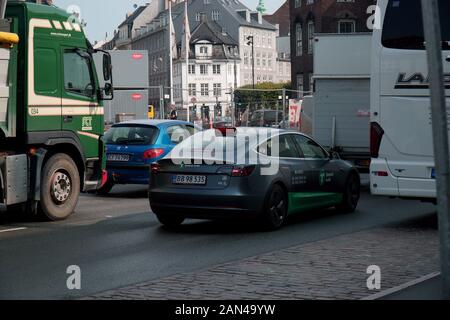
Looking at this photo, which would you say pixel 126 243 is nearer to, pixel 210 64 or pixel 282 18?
pixel 210 64

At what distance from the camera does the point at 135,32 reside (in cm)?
14650

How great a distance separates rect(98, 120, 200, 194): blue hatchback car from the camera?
16.5 meters

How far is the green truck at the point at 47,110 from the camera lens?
38.7 ft

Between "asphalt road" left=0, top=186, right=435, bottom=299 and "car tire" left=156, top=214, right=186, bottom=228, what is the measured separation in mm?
127

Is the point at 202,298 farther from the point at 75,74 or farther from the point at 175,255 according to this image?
the point at 75,74

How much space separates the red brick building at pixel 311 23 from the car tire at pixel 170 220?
55594mm

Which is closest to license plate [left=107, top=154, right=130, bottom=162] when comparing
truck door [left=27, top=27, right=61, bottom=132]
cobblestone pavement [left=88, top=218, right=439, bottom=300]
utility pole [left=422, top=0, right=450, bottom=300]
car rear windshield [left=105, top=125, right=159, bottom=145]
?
car rear windshield [left=105, top=125, right=159, bottom=145]

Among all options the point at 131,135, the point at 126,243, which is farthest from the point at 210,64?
the point at 126,243

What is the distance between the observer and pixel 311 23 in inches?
2884

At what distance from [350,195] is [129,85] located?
21249mm

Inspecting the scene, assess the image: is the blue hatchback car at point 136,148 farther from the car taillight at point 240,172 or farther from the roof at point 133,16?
the roof at point 133,16

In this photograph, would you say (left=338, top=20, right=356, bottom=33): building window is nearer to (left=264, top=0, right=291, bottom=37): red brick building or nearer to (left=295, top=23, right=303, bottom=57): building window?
(left=295, top=23, right=303, bottom=57): building window
